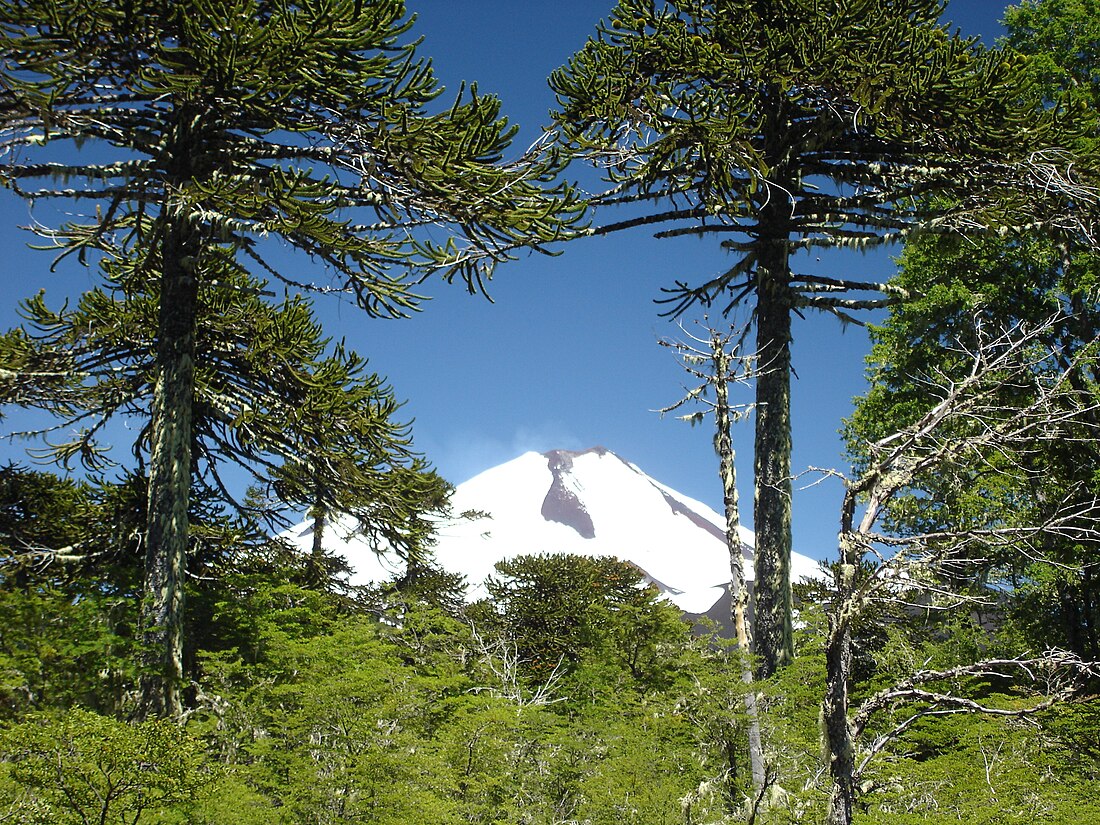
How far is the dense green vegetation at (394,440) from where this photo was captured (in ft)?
24.1

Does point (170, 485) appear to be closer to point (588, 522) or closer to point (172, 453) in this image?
point (172, 453)

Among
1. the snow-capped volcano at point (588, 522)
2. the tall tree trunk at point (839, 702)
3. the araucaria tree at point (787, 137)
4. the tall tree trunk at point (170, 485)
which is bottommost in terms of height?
the tall tree trunk at point (839, 702)

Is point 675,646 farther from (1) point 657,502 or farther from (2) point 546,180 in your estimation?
(1) point 657,502

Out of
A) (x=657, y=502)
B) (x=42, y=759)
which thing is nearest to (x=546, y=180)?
(x=42, y=759)

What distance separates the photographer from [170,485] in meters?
9.78

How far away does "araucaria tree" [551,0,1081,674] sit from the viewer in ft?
34.5

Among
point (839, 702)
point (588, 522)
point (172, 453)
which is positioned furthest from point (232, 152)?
point (588, 522)

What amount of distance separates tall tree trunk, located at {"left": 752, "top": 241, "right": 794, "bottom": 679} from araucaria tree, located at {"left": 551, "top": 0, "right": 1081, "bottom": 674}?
0.8 inches

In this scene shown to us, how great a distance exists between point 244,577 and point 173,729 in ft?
23.5

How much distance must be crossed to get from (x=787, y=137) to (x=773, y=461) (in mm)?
4686

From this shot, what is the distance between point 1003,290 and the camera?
1691cm

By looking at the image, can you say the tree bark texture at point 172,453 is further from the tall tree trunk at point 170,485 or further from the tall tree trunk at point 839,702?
the tall tree trunk at point 839,702

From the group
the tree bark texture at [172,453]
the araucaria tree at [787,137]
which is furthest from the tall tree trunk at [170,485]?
the araucaria tree at [787,137]

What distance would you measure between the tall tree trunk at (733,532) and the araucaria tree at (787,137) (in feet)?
3.09
